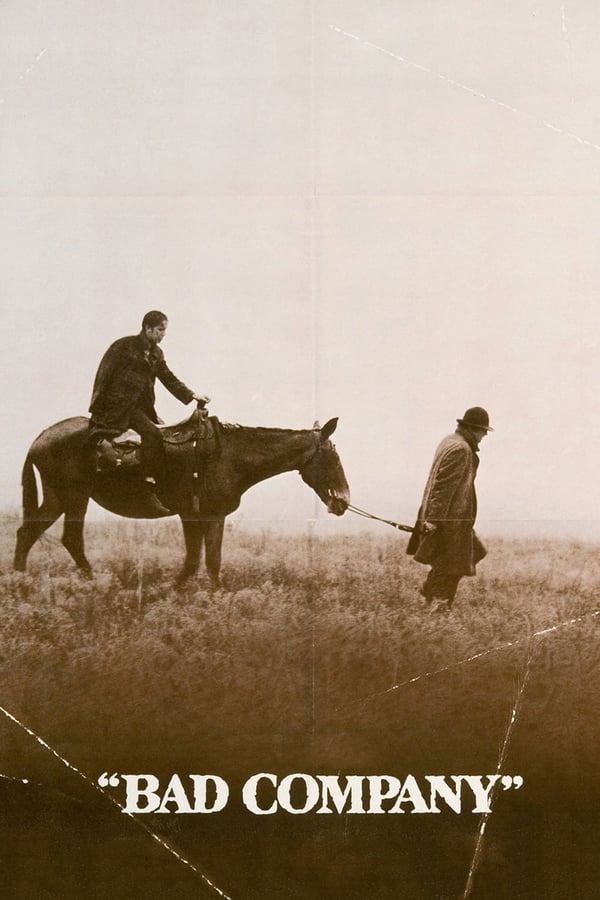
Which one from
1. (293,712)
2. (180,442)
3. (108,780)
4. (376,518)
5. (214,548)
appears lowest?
(108,780)

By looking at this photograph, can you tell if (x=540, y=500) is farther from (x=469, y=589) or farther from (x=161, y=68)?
(x=161, y=68)

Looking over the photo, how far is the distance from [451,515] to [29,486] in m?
1.62

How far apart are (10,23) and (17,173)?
589 millimetres

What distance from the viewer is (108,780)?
12.0ft

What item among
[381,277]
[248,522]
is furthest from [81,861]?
[381,277]

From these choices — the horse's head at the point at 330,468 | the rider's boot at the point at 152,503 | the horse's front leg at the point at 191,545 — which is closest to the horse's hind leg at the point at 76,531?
the rider's boot at the point at 152,503

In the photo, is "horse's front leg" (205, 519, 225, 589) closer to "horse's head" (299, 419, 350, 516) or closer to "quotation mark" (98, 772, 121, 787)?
"horse's head" (299, 419, 350, 516)

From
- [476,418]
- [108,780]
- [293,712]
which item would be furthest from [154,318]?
[108,780]

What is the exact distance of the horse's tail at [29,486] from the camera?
12.3ft

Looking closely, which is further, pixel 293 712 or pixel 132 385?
Answer: pixel 132 385

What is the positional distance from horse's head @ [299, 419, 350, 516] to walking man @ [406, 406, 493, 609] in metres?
0.30

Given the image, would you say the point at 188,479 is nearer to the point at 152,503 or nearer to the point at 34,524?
the point at 152,503

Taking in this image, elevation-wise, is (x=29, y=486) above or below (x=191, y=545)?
above

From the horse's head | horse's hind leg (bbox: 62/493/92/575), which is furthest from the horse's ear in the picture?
horse's hind leg (bbox: 62/493/92/575)
